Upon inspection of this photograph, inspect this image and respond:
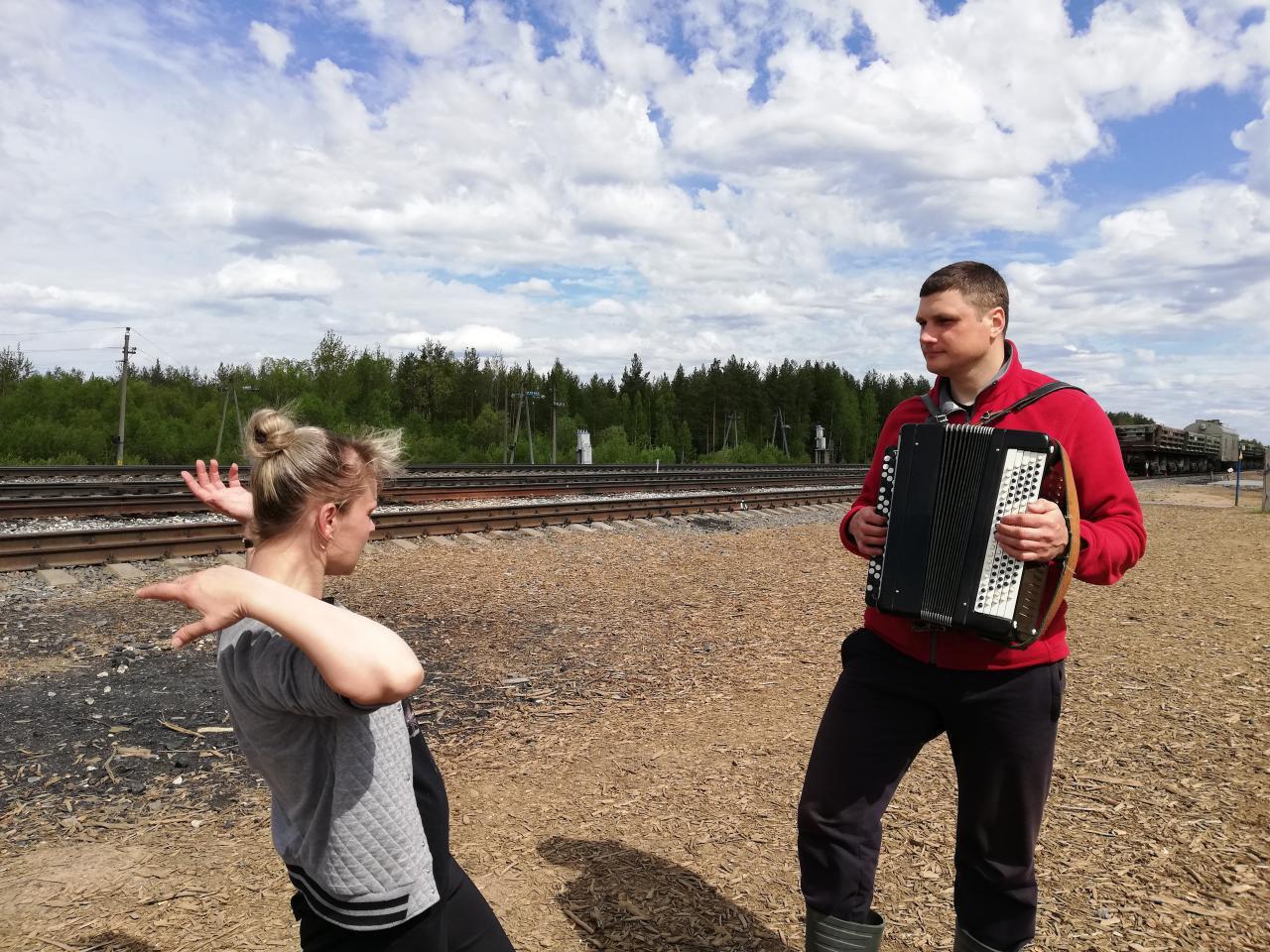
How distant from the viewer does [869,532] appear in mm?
2973

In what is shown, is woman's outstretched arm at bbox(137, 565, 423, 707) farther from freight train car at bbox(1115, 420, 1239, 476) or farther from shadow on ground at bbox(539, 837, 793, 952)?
freight train car at bbox(1115, 420, 1239, 476)

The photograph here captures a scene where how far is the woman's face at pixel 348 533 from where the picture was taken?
196 centimetres

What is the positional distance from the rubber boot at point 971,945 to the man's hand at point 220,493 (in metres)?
2.41

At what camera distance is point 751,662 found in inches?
270

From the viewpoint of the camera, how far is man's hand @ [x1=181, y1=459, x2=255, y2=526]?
7.70ft

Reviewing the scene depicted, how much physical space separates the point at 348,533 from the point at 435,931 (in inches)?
33.8

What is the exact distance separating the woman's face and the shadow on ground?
6.98 ft

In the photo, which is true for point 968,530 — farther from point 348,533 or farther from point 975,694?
point 348,533

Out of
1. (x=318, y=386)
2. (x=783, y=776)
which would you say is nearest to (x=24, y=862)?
(x=783, y=776)

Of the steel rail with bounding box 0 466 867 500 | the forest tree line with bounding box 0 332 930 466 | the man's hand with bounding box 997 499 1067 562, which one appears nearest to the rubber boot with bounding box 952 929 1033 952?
the man's hand with bounding box 997 499 1067 562

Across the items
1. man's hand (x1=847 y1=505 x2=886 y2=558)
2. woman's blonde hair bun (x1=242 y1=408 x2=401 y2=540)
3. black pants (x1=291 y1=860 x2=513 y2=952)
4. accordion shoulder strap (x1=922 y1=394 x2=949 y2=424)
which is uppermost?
accordion shoulder strap (x1=922 y1=394 x2=949 y2=424)

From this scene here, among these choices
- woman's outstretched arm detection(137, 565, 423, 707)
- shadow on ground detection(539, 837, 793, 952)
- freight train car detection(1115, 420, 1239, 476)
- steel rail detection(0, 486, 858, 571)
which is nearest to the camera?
woman's outstretched arm detection(137, 565, 423, 707)

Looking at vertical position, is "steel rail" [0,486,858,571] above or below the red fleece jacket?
below

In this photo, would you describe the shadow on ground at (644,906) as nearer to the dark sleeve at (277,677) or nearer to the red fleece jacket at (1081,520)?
the red fleece jacket at (1081,520)
